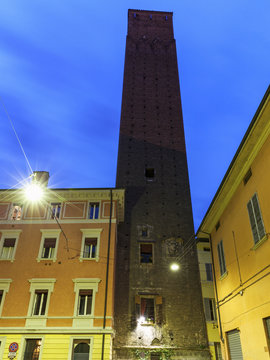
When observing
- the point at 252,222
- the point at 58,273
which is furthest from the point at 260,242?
the point at 58,273

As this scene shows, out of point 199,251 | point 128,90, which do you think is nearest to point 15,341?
point 199,251

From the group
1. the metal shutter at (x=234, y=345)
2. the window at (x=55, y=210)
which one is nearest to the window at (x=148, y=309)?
the metal shutter at (x=234, y=345)

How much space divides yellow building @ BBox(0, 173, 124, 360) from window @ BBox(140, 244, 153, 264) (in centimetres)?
484

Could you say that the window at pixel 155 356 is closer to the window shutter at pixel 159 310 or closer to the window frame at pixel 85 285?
the window shutter at pixel 159 310

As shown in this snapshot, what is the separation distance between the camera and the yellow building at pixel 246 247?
1077 cm

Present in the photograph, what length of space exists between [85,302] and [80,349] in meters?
2.31

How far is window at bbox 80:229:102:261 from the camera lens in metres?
18.1

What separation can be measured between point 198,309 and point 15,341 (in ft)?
40.7

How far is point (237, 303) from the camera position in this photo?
13195 mm

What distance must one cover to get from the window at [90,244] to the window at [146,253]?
591cm

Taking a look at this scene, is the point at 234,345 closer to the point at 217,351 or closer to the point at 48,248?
the point at 217,351

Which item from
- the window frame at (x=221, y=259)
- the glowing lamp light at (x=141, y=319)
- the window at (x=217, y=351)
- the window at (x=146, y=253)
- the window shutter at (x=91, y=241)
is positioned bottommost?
the window at (x=217, y=351)

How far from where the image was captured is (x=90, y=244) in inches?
735

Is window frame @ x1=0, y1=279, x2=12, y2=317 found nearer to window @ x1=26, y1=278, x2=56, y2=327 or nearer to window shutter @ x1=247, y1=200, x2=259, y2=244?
window @ x1=26, y1=278, x2=56, y2=327
